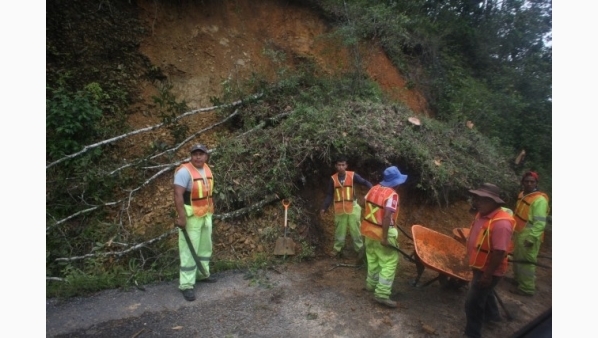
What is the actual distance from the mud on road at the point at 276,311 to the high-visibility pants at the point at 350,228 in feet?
2.47

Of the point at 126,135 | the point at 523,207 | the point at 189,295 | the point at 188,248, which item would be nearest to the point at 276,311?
the point at 189,295

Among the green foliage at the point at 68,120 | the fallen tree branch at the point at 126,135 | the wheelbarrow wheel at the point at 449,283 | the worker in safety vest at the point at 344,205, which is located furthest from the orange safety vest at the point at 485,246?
the green foliage at the point at 68,120

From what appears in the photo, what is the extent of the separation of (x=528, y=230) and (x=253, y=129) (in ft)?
13.6

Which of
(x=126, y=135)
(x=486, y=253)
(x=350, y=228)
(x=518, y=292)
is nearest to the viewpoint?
(x=486, y=253)

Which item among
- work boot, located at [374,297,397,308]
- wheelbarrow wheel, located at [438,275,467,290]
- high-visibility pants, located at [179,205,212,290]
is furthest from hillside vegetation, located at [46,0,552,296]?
work boot, located at [374,297,397,308]

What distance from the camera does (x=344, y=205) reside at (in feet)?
15.6

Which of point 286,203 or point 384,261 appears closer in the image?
point 384,261

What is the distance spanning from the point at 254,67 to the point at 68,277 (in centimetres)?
497

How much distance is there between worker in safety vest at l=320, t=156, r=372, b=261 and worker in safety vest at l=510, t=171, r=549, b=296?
1800 millimetres

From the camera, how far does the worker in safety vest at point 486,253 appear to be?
8.92 feet

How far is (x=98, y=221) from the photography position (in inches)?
177

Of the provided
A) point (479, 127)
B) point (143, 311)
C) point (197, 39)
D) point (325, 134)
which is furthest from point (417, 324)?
point (197, 39)

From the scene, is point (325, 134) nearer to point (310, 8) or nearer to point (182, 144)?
point (182, 144)

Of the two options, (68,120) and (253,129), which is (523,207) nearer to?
(253,129)
